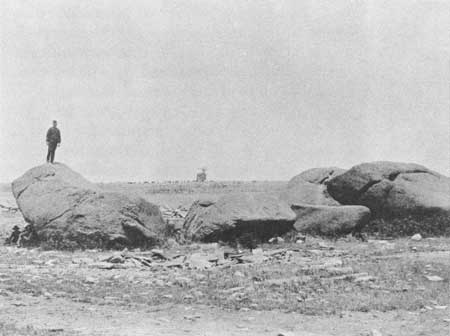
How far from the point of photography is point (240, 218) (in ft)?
52.4

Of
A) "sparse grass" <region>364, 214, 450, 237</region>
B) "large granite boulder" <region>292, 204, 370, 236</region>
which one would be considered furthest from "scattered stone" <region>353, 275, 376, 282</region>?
"sparse grass" <region>364, 214, 450, 237</region>

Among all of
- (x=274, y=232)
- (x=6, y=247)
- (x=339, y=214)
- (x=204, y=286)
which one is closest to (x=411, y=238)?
(x=339, y=214)

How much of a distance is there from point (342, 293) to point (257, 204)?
278 inches

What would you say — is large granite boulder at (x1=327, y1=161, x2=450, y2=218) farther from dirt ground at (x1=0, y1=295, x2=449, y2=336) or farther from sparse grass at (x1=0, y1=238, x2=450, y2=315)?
dirt ground at (x1=0, y1=295, x2=449, y2=336)

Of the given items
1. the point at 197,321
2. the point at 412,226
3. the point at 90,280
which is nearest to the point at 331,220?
the point at 412,226

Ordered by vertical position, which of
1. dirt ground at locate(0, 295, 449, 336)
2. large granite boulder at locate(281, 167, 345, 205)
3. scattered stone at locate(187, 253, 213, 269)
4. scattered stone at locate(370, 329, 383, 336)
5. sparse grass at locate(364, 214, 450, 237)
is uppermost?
large granite boulder at locate(281, 167, 345, 205)

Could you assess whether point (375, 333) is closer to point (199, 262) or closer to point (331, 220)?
point (199, 262)

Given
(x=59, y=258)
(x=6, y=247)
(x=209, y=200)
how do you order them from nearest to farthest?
(x=59, y=258) < (x=6, y=247) < (x=209, y=200)

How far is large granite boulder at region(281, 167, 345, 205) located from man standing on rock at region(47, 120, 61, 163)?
782 centimetres

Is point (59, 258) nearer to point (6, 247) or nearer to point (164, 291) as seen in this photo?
point (6, 247)

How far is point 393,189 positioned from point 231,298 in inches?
433

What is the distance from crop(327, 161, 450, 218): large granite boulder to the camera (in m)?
18.5

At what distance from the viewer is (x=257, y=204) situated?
16656 millimetres

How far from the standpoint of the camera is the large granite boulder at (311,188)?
2075cm
